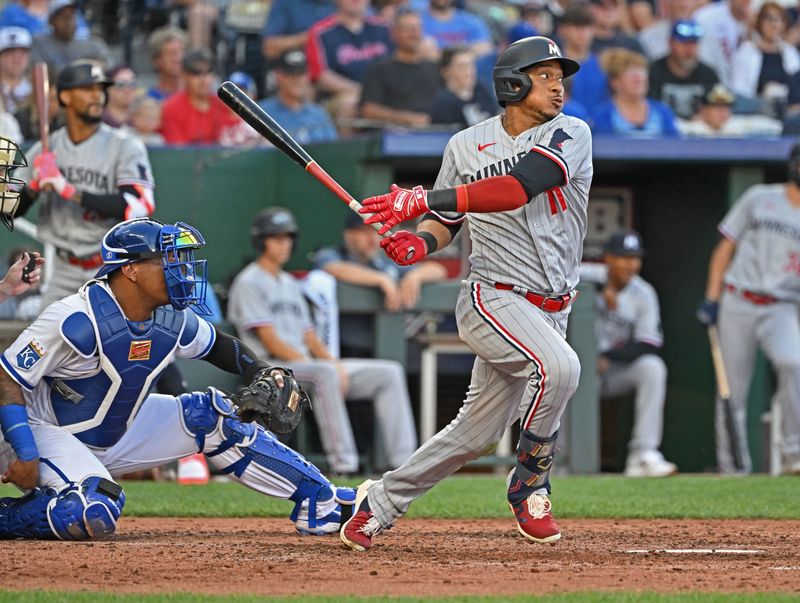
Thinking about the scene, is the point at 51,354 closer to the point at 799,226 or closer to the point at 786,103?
the point at 799,226

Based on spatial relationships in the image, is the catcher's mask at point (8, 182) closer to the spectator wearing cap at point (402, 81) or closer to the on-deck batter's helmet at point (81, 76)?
the on-deck batter's helmet at point (81, 76)

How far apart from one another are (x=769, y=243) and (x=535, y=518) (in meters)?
5.24

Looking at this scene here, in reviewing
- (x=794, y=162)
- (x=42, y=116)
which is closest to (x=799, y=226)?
(x=794, y=162)

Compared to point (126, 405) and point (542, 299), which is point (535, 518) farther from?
point (126, 405)

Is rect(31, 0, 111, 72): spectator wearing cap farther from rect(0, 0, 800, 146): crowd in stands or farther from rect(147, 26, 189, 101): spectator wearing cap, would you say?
rect(147, 26, 189, 101): spectator wearing cap

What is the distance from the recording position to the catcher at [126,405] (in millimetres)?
5254

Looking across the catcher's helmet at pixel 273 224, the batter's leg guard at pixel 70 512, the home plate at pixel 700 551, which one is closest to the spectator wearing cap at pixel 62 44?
the catcher's helmet at pixel 273 224

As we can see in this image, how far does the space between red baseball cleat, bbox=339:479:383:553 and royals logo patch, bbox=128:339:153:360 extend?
0.96 m

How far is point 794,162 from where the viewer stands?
976cm

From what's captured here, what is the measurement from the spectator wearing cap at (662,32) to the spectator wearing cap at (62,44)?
4984 mm

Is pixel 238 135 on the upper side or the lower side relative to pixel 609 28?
lower

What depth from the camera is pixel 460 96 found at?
11.1 meters

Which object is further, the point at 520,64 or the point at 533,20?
the point at 533,20

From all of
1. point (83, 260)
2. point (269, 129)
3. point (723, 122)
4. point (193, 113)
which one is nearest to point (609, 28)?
point (723, 122)
